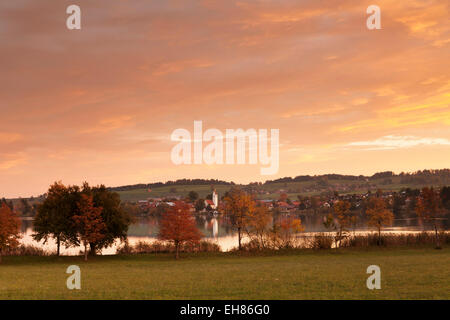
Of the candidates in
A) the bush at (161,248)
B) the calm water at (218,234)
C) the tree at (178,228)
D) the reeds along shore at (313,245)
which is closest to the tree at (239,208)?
the calm water at (218,234)

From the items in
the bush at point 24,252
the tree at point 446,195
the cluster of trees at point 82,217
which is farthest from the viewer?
the tree at point 446,195

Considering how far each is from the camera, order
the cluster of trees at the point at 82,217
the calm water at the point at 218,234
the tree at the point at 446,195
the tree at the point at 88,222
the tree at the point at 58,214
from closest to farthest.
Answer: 1. the tree at the point at 88,222
2. the cluster of trees at the point at 82,217
3. the tree at the point at 58,214
4. the calm water at the point at 218,234
5. the tree at the point at 446,195

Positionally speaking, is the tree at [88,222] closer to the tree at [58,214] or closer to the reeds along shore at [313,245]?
the tree at [58,214]

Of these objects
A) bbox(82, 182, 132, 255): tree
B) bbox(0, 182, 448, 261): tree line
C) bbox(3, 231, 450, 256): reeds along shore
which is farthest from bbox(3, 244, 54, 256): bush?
bbox(82, 182, 132, 255): tree

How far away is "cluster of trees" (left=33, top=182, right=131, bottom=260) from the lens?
182 feet

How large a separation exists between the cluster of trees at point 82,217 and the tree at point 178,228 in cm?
725

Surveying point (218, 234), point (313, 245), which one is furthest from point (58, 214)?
point (218, 234)

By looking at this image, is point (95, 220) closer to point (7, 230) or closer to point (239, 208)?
point (7, 230)

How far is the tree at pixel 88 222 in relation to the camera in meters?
54.5

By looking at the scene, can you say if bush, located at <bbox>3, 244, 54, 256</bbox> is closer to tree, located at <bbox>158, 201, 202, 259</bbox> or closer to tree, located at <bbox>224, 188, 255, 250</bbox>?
tree, located at <bbox>158, 201, 202, 259</bbox>
